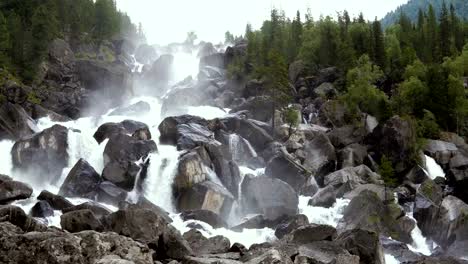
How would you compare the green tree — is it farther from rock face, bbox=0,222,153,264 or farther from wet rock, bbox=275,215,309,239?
rock face, bbox=0,222,153,264

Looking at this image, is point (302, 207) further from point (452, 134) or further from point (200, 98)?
point (200, 98)

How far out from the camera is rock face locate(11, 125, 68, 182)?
177ft

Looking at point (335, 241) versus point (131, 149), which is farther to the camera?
point (131, 149)

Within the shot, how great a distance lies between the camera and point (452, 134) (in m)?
76.9

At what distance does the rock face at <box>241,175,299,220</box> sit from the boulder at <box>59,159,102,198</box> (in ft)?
48.9

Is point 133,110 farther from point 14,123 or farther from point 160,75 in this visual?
point 160,75

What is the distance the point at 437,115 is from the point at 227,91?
37.8 m

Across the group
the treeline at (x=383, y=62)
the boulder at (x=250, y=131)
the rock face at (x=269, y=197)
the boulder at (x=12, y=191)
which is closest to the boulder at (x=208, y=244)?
the rock face at (x=269, y=197)

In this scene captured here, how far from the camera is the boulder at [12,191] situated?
43812 mm

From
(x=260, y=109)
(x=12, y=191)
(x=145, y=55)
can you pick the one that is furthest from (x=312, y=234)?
(x=145, y=55)

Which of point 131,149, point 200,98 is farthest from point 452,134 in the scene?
point 131,149

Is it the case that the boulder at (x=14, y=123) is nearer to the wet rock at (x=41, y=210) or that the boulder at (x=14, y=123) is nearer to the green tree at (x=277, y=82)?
the wet rock at (x=41, y=210)

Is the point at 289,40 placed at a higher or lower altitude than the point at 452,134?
higher

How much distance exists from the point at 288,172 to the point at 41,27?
5937cm
